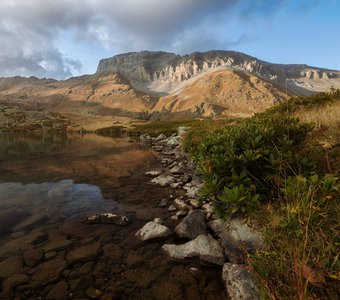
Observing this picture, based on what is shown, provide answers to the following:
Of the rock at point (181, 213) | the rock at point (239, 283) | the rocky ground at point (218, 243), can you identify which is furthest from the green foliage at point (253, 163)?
the rock at point (181, 213)

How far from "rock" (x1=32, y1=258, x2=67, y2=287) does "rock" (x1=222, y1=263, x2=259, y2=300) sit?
3922mm

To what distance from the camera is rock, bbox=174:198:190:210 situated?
35.1 feet

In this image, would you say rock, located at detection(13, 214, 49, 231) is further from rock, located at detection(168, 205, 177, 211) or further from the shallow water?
rock, located at detection(168, 205, 177, 211)

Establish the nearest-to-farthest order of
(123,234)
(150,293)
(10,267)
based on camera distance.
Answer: (150,293) < (10,267) < (123,234)

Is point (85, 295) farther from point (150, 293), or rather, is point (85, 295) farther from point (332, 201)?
point (332, 201)

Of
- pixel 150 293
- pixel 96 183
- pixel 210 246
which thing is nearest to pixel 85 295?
pixel 150 293

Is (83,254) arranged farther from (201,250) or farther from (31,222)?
(31,222)

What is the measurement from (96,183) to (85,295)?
1072cm

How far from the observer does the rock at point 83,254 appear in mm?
6961

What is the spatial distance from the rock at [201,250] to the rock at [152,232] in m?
0.79

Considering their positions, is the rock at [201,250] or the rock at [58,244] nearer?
the rock at [201,250]

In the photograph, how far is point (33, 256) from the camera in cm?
718

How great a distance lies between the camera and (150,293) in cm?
565

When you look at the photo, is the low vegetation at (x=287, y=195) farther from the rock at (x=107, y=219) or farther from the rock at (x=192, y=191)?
the rock at (x=107, y=219)
